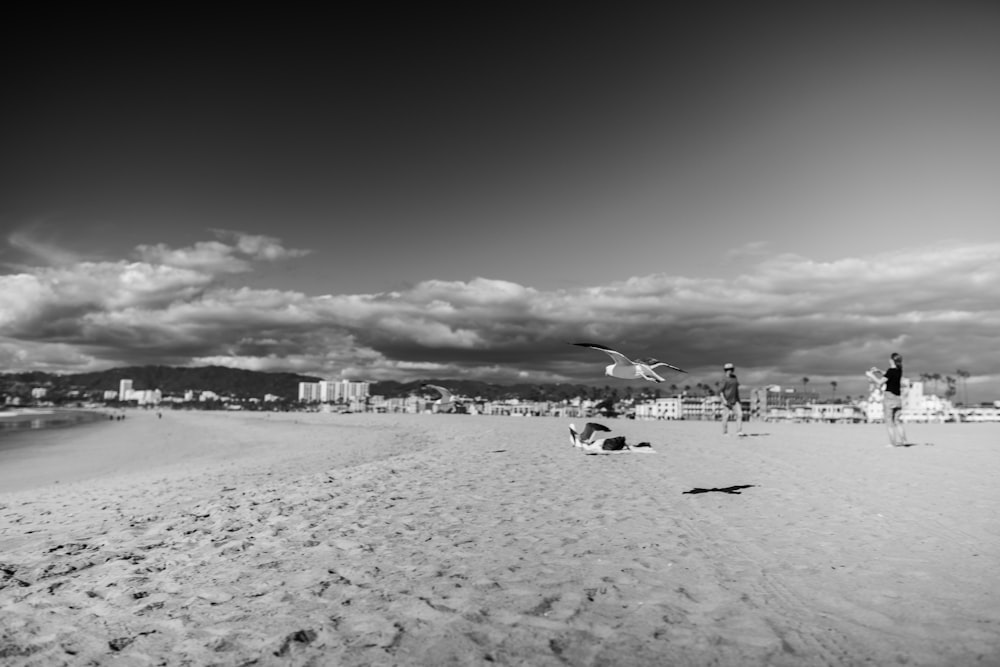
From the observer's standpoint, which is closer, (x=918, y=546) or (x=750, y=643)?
(x=750, y=643)

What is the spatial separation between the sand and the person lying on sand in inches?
178

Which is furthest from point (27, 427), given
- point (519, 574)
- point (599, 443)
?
point (519, 574)

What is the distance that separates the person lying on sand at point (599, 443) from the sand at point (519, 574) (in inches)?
178

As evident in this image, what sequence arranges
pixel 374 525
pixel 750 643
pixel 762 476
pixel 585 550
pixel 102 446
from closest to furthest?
pixel 750 643, pixel 585 550, pixel 374 525, pixel 762 476, pixel 102 446

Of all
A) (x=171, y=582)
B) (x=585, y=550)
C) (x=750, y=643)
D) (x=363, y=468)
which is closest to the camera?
(x=750, y=643)

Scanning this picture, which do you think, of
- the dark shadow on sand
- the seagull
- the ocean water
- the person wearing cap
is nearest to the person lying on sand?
the seagull

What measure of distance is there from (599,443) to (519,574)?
11961mm

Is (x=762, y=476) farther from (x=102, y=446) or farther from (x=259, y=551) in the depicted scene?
(x=102, y=446)

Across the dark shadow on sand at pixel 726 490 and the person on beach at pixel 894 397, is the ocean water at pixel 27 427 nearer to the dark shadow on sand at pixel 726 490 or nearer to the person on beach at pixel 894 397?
the dark shadow on sand at pixel 726 490

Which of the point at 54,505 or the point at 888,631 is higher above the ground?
the point at 888,631

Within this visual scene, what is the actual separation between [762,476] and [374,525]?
874 cm

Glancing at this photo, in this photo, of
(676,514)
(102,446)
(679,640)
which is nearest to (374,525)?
(676,514)

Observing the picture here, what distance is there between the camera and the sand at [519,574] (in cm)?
433

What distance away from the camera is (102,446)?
123 ft
